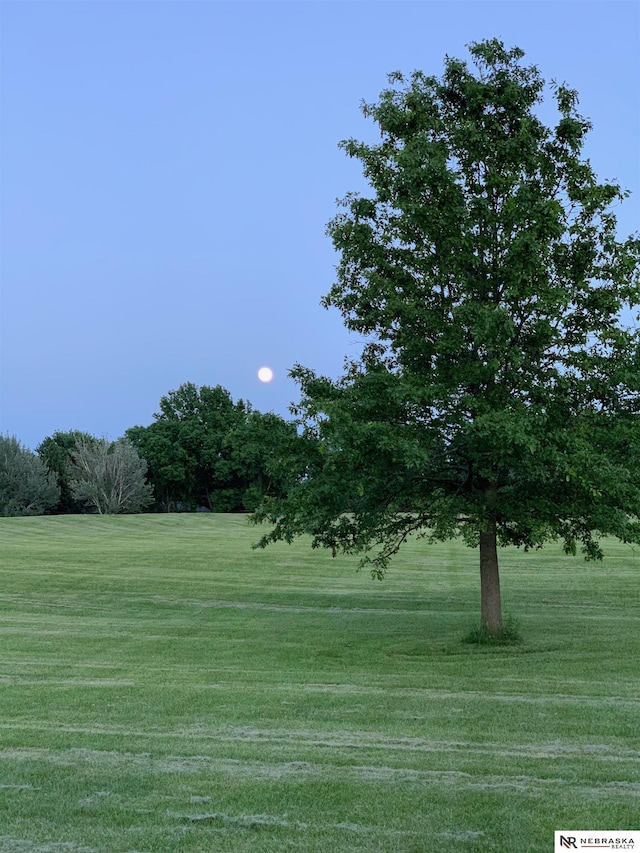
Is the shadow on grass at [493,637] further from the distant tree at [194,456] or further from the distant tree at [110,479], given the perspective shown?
the distant tree at [194,456]

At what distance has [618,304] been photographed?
52.2 ft

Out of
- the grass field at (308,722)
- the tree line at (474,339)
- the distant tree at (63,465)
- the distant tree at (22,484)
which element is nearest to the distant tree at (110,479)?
the distant tree at (22,484)

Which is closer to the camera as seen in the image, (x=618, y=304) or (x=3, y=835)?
(x=3, y=835)

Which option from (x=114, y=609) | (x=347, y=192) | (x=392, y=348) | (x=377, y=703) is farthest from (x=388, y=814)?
(x=114, y=609)

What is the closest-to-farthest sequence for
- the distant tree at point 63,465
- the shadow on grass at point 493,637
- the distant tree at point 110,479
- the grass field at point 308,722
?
the grass field at point 308,722
the shadow on grass at point 493,637
the distant tree at point 110,479
the distant tree at point 63,465

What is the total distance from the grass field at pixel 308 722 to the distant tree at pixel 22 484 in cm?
4557

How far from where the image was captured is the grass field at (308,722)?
6809 mm

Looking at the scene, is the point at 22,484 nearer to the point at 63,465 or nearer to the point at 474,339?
the point at 63,465

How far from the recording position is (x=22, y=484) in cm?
6994

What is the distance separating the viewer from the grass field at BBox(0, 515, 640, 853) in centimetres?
681

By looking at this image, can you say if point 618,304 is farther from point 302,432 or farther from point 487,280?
point 302,432

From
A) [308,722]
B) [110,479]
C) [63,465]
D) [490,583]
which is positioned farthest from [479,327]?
[63,465]

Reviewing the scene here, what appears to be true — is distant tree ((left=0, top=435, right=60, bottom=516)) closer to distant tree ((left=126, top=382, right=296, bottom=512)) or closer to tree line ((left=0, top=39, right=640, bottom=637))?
distant tree ((left=126, top=382, right=296, bottom=512))

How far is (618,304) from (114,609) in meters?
15.7
